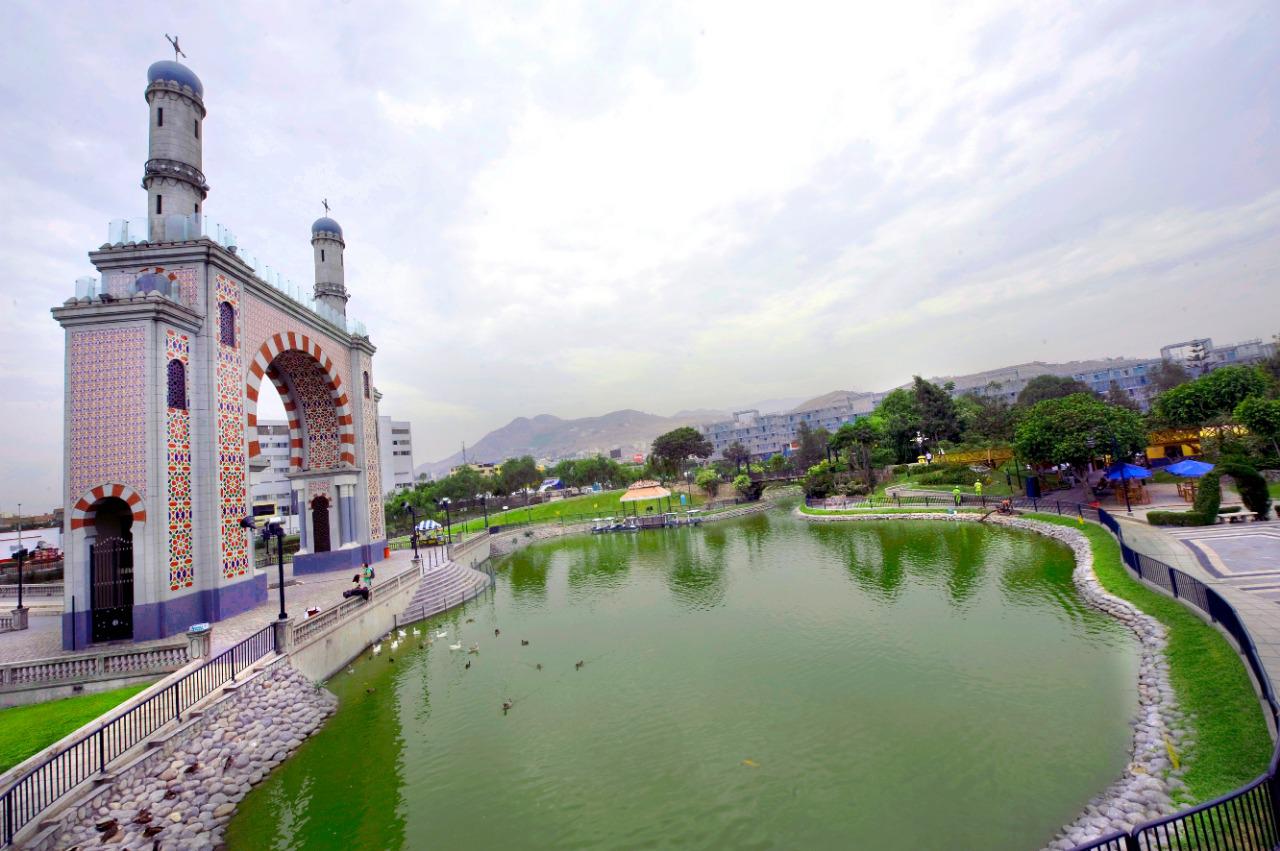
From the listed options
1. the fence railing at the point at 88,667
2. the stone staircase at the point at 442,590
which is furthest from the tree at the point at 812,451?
the fence railing at the point at 88,667

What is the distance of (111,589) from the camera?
47.6ft

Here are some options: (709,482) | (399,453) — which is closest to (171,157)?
(709,482)

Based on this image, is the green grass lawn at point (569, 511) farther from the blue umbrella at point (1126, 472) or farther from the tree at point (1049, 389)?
the tree at point (1049, 389)

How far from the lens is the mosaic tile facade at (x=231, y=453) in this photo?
644 inches

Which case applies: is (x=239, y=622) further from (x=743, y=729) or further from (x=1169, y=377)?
(x=1169, y=377)

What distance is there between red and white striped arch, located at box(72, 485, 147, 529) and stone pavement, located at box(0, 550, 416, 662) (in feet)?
10.4

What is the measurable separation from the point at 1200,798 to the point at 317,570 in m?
28.3

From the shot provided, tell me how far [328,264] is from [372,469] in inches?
414

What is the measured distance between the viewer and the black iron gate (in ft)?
46.9

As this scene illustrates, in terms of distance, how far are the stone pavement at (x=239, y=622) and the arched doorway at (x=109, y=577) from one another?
2.03ft

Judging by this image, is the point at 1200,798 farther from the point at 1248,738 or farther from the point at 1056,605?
the point at 1056,605

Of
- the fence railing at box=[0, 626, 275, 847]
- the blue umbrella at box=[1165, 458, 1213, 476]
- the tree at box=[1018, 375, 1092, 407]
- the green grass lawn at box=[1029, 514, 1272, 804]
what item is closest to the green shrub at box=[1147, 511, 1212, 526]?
the blue umbrella at box=[1165, 458, 1213, 476]

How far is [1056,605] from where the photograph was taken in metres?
15.4

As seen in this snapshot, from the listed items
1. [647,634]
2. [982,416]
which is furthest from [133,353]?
[982,416]
